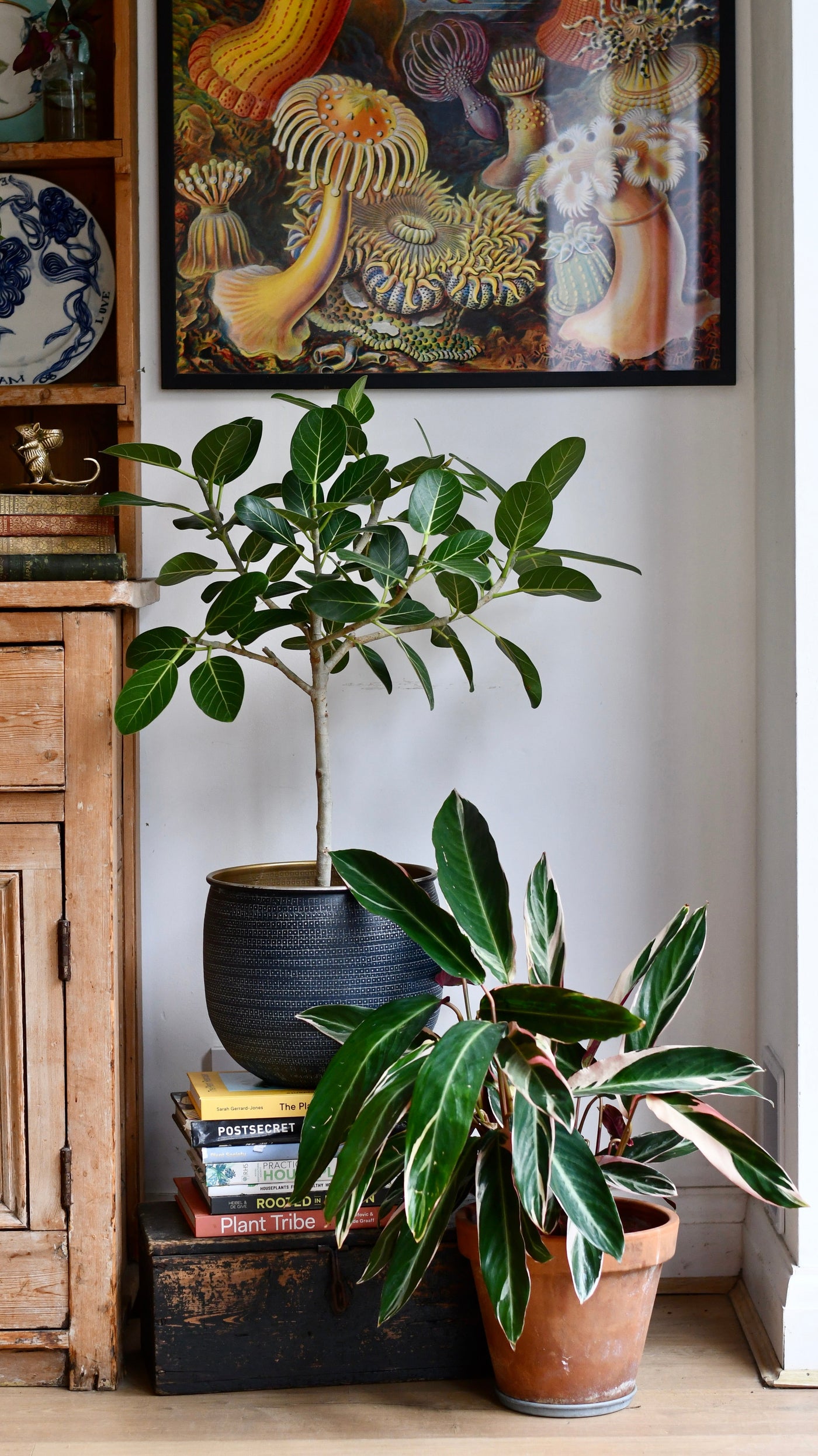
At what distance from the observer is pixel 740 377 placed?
74.3 inches

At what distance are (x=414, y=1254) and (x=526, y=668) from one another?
0.74 meters

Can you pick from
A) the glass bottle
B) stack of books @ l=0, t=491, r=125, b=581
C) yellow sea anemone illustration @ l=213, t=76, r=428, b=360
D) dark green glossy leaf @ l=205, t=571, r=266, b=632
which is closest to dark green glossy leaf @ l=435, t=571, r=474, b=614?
dark green glossy leaf @ l=205, t=571, r=266, b=632

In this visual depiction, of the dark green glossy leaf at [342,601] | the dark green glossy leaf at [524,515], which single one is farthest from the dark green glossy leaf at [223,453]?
the dark green glossy leaf at [524,515]

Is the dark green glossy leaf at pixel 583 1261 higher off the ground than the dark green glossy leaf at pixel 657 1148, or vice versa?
the dark green glossy leaf at pixel 657 1148

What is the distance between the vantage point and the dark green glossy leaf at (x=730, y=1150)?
4.39ft

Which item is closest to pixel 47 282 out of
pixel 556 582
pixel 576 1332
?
pixel 556 582

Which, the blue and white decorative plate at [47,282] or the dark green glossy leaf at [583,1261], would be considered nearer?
the dark green glossy leaf at [583,1261]

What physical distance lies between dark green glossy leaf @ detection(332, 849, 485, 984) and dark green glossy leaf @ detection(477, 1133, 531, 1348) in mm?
224

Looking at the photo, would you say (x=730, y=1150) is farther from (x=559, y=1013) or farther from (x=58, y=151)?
(x=58, y=151)

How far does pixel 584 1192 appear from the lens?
1.29 meters

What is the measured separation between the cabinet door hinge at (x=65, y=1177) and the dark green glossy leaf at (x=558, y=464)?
3.43 ft

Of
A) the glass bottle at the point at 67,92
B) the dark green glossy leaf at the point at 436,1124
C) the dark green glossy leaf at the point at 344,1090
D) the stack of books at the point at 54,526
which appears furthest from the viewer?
the glass bottle at the point at 67,92

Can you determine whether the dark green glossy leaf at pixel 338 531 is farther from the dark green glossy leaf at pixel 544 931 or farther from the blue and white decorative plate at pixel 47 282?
the blue and white decorative plate at pixel 47 282

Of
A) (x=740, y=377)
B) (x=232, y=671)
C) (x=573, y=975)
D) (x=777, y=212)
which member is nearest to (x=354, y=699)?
(x=232, y=671)
